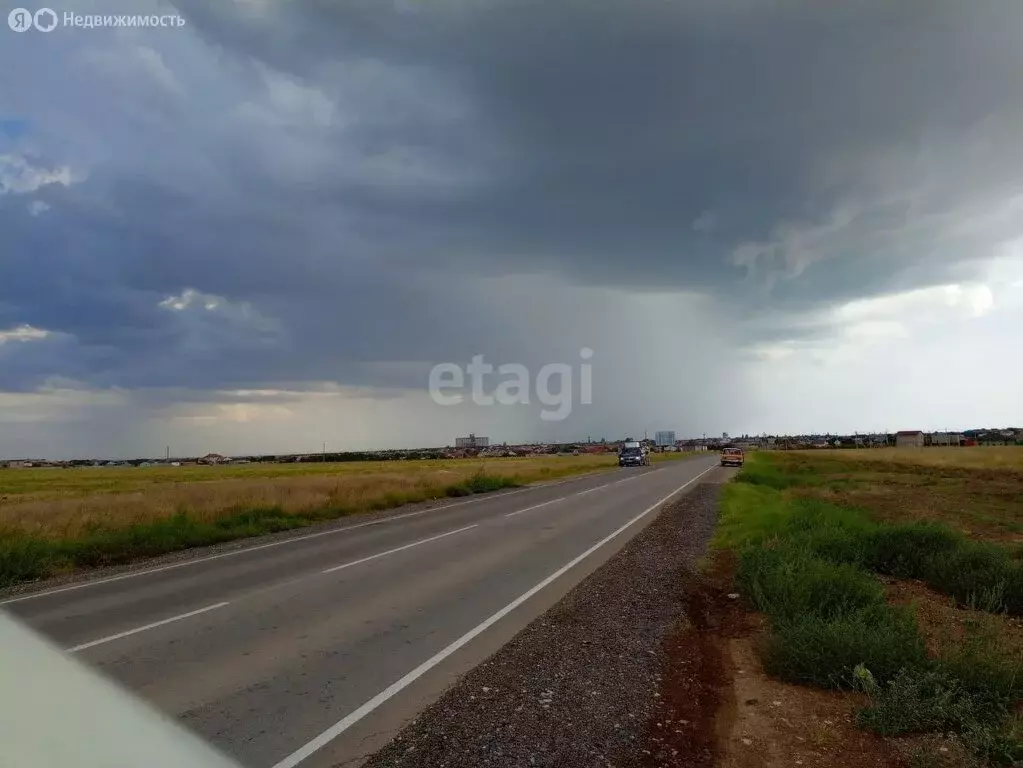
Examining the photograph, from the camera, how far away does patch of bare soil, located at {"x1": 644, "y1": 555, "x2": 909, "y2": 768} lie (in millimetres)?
4984

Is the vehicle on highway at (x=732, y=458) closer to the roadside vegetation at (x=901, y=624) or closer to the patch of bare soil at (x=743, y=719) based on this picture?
the roadside vegetation at (x=901, y=624)

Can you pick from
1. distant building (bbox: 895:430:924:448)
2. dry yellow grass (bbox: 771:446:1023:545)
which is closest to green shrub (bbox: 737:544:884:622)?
dry yellow grass (bbox: 771:446:1023:545)

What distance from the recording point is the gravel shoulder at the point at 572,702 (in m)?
4.92

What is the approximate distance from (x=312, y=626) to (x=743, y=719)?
487 centimetres

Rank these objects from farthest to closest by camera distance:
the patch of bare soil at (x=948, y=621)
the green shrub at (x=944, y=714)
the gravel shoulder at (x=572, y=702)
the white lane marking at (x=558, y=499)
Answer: the white lane marking at (x=558, y=499)
the patch of bare soil at (x=948, y=621)
the gravel shoulder at (x=572, y=702)
the green shrub at (x=944, y=714)

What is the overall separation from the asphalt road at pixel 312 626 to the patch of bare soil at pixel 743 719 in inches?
72.6

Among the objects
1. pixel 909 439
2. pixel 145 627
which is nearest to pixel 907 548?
pixel 145 627

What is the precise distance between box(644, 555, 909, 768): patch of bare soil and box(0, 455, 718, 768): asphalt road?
1.84 metres

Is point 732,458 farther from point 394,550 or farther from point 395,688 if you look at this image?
point 395,688

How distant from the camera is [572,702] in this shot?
5.91 meters

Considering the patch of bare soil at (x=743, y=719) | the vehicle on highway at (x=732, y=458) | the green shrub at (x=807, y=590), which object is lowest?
the patch of bare soil at (x=743, y=719)

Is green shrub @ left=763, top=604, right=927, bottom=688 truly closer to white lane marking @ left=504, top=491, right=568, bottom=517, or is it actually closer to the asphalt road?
the asphalt road

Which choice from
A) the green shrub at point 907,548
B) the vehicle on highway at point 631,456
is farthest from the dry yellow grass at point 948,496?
the vehicle on highway at point 631,456

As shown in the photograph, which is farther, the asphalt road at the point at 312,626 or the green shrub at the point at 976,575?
the green shrub at the point at 976,575
